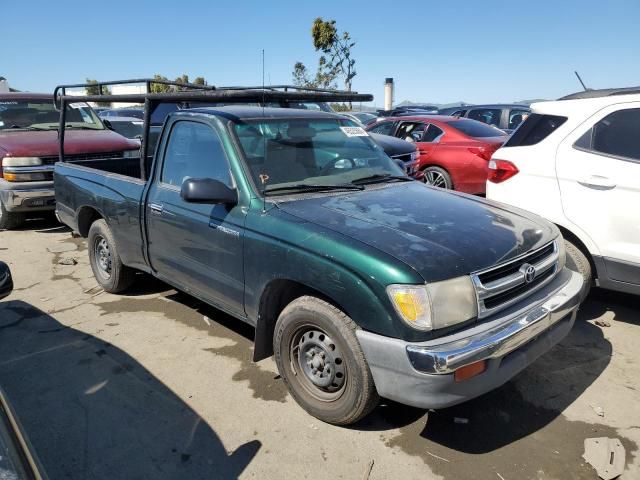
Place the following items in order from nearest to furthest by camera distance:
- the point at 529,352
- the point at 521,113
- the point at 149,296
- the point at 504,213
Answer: the point at 529,352
the point at 504,213
the point at 149,296
the point at 521,113

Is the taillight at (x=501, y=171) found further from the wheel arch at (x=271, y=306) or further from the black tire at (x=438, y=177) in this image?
the black tire at (x=438, y=177)

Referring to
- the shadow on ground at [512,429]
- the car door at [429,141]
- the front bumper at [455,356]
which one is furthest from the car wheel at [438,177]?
the front bumper at [455,356]

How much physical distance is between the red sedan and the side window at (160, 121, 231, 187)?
5.34 m

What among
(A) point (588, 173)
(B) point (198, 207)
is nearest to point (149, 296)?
(B) point (198, 207)

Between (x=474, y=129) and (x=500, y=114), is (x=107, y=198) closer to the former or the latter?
(x=474, y=129)

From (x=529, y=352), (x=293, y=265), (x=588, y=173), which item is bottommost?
(x=529, y=352)

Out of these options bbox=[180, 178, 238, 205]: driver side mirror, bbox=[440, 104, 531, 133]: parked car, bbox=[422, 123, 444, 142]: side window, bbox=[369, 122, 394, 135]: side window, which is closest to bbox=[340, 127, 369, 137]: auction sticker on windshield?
bbox=[180, 178, 238, 205]: driver side mirror

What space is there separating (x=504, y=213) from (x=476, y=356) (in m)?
1.35

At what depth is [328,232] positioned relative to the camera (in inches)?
111

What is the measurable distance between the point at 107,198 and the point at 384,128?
625 cm

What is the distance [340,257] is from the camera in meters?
2.65

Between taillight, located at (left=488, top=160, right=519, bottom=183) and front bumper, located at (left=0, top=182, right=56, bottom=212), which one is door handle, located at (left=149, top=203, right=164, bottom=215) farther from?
front bumper, located at (left=0, top=182, right=56, bottom=212)

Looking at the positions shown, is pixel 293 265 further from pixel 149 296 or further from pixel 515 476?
pixel 149 296

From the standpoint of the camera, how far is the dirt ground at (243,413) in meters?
2.68
